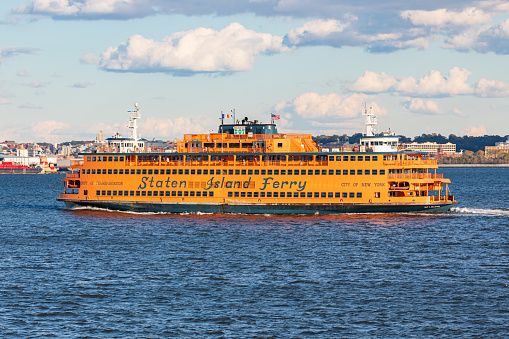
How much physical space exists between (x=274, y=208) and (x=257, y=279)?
2861 cm

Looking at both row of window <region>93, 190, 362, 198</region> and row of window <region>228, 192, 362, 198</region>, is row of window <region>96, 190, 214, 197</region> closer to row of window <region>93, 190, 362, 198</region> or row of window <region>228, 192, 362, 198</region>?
row of window <region>93, 190, 362, 198</region>

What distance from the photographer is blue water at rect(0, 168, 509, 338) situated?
96.6 feet

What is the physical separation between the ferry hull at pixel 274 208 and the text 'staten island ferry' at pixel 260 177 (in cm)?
9

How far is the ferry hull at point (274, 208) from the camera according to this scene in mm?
64625

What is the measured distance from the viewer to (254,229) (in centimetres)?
5734

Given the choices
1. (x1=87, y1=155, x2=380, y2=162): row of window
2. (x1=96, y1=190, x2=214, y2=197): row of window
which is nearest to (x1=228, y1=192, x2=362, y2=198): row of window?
(x1=96, y1=190, x2=214, y2=197): row of window

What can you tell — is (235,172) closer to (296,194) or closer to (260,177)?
A: (260,177)

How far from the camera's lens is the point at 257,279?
124ft

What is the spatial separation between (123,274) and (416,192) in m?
34.3

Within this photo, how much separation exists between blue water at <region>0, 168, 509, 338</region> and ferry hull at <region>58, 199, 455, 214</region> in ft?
8.21

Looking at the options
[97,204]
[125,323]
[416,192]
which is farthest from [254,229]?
[125,323]

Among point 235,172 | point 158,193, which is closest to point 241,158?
point 235,172

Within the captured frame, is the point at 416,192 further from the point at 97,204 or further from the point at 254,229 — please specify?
the point at 97,204

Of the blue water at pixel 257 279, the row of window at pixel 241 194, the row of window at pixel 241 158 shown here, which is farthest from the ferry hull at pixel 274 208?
the row of window at pixel 241 158
